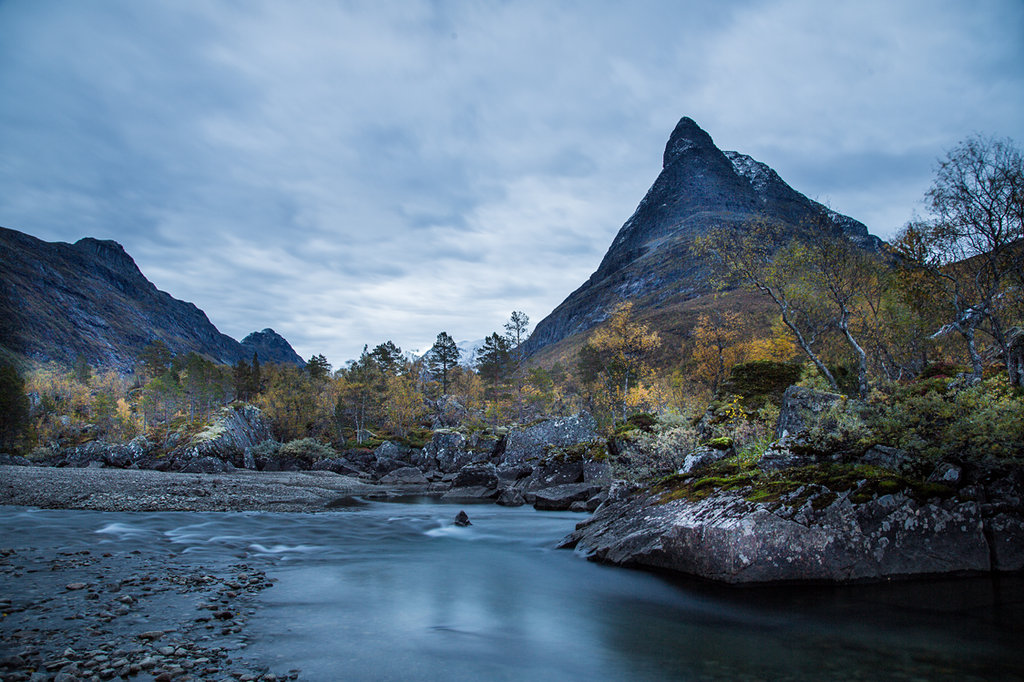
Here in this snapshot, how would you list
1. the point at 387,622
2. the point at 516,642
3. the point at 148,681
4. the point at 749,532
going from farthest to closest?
the point at 749,532 < the point at 387,622 < the point at 516,642 < the point at 148,681

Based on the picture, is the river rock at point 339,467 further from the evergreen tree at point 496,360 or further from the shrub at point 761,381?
the shrub at point 761,381

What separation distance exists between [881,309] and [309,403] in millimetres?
86674

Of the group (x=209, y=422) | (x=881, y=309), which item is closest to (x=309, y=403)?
(x=209, y=422)

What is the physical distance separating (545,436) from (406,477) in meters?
17.4

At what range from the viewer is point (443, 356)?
94.2 metres

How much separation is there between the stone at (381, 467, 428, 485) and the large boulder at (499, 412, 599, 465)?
10.2 metres

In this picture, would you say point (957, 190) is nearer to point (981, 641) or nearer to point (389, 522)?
point (981, 641)

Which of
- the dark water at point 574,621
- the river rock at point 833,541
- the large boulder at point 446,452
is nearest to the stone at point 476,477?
the large boulder at point 446,452

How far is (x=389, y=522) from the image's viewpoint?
23.0 meters

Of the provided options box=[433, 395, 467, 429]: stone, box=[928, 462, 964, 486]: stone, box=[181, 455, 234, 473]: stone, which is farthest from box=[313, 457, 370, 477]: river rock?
box=[928, 462, 964, 486]: stone

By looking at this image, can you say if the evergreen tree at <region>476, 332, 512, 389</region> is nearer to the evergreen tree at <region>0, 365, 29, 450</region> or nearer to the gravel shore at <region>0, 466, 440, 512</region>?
the gravel shore at <region>0, 466, 440, 512</region>

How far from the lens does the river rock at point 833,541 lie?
1005 cm

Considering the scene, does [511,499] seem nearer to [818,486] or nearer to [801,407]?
[801,407]

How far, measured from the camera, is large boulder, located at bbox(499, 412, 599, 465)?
4434 cm
